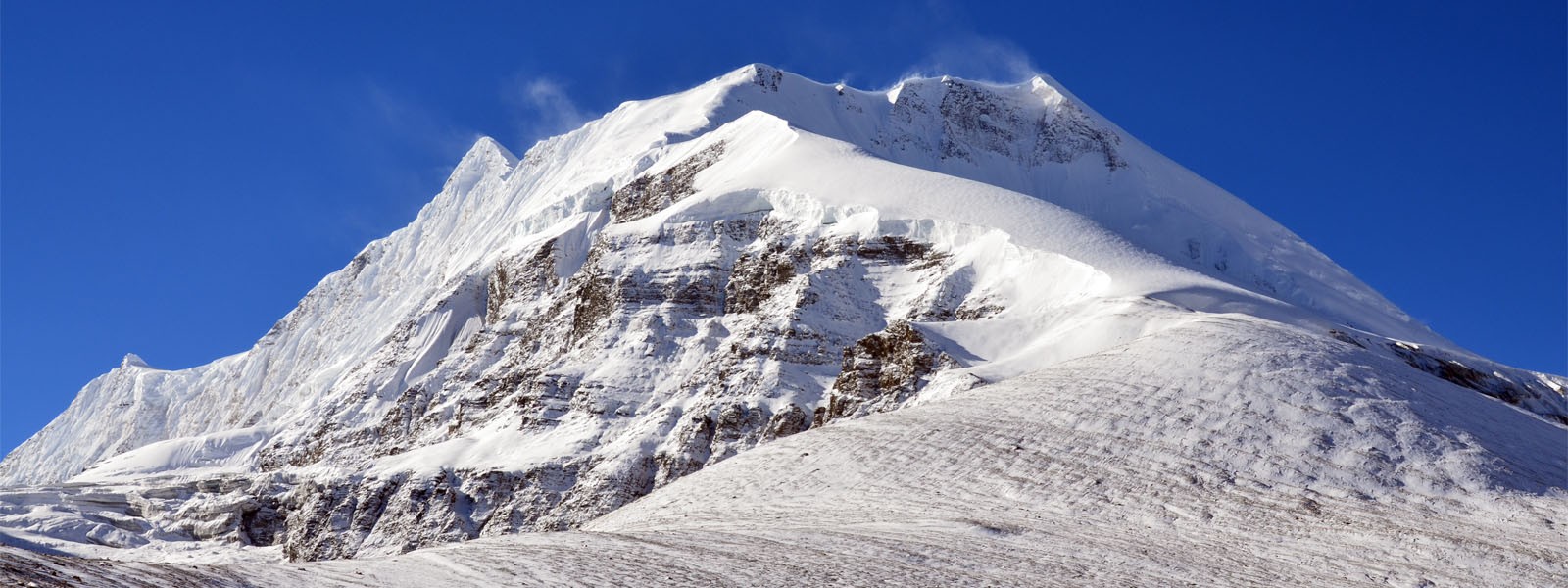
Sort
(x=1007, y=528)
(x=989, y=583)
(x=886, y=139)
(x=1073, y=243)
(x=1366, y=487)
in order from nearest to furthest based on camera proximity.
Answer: (x=989, y=583), (x=1007, y=528), (x=1366, y=487), (x=1073, y=243), (x=886, y=139)

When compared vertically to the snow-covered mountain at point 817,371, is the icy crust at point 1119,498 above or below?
below

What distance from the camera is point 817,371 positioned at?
86312 millimetres

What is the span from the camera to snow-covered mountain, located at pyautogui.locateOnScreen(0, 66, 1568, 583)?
149ft

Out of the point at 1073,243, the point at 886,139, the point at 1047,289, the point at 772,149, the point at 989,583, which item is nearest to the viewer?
the point at 989,583

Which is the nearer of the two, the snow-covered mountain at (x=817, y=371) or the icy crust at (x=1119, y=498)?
the icy crust at (x=1119, y=498)

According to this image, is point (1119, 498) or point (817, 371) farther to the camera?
point (817, 371)

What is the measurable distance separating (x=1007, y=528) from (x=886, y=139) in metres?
118

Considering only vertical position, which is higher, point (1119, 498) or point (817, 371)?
point (817, 371)

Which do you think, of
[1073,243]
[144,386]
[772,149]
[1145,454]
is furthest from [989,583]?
[144,386]

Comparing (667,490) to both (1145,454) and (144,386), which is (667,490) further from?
(144,386)

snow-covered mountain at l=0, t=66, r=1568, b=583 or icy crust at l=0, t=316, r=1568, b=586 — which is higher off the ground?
snow-covered mountain at l=0, t=66, r=1568, b=583

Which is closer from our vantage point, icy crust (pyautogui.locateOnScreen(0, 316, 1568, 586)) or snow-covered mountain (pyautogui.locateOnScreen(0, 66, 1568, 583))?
icy crust (pyautogui.locateOnScreen(0, 316, 1568, 586))

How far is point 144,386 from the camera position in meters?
181

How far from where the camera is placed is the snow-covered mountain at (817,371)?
45.4 metres
